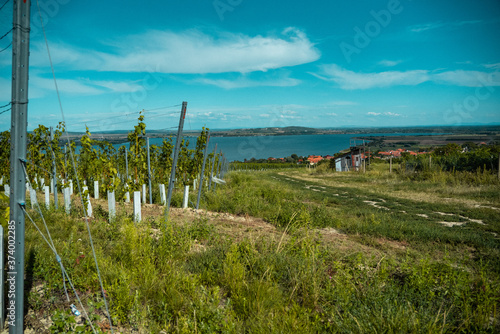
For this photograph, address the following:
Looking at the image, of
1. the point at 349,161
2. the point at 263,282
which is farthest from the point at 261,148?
the point at 263,282

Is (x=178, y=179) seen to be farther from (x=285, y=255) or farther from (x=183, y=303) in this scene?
(x=183, y=303)

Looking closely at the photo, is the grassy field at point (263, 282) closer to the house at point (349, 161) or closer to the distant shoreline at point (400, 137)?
the distant shoreline at point (400, 137)

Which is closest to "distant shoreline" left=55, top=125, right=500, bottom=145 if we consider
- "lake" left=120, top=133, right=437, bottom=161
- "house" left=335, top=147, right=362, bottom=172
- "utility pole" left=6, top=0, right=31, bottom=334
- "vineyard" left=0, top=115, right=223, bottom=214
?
"vineyard" left=0, top=115, right=223, bottom=214

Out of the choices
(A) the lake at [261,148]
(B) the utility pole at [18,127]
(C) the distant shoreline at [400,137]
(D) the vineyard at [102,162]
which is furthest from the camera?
(A) the lake at [261,148]

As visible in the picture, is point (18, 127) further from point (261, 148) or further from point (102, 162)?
point (261, 148)

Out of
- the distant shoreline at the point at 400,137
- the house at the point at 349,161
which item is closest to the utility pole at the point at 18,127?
the distant shoreline at the point at 400,137

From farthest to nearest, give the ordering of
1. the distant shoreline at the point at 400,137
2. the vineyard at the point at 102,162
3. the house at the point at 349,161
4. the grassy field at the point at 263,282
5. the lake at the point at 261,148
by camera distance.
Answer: the lake at the point at 261,148
the house at the point at 349,161
the distant shoreline at the point at 400,137
the vineyard at the point at 102,162
the grassy field at the point at 263,282

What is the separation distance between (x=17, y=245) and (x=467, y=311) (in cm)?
377

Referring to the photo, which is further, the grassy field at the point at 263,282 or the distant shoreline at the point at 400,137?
the distant shoreline at the point at 400,137

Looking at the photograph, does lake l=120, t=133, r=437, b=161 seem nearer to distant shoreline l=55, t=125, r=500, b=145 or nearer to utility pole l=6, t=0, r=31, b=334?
distant shoreline l=55, t=125, r=500, b=145

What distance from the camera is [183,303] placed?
290 centimetres

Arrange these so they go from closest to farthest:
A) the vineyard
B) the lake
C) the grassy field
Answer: the grassy field < the vineyard < the lake

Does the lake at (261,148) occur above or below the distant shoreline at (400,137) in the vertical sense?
below

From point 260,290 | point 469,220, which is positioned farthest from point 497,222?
point 260,290
